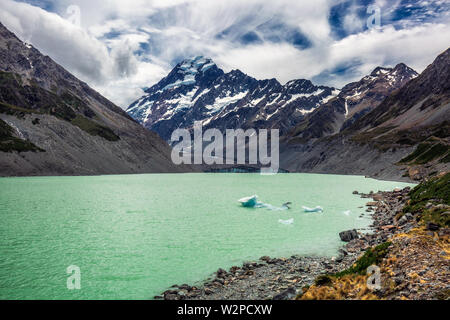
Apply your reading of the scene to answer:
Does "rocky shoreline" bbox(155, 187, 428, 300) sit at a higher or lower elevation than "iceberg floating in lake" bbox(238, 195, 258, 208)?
lower

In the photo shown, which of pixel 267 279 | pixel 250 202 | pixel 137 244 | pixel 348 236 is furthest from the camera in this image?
pixel 250 202

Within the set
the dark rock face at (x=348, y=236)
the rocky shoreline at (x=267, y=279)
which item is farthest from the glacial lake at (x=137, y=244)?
the rocky shoreline at (x=267, y=279)

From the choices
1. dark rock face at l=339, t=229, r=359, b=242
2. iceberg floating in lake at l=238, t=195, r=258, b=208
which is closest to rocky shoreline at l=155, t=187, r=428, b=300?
dark rock face at l=339, t=229, r=359, b=242

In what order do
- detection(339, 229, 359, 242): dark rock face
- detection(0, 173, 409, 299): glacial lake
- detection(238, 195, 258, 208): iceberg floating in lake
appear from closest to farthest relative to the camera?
detection(0, 173, 409, 299): glacial lake < detection(339, 229, 359, 242): dark rock face < detection(238, 195, 258, 208): iceberg floating in lake

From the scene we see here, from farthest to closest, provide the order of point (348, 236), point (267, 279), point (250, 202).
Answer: point (250, 202)
point (348, 236)
point (267, 279)

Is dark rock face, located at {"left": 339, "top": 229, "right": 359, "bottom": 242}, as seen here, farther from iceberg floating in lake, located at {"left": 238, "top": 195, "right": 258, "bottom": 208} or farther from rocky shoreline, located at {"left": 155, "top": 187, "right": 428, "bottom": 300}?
iceberg floating in lake, located at {"left": 238, "top": 195, "right": 258, "bottom": 208}

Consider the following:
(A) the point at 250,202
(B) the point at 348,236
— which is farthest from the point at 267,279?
(A) the point at 250,202

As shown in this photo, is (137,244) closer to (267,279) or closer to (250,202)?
(267,279)

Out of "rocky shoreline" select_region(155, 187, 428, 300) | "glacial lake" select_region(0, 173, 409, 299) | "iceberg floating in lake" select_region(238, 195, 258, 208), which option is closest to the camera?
"rocky shoreline" select_region(155, 187, 428, 300)

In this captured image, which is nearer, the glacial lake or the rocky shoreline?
the rocky shoreline

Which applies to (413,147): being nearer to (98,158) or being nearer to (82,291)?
(82,291)

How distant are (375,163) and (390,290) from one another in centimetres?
17561

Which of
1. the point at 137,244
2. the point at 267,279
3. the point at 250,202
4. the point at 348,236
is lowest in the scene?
the point at 267,279
